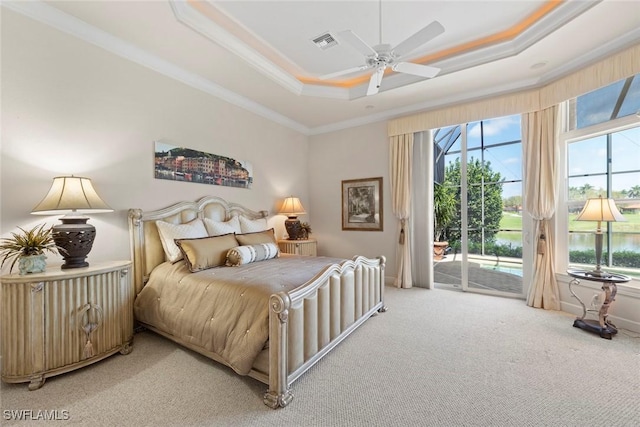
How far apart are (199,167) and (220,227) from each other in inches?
33.2

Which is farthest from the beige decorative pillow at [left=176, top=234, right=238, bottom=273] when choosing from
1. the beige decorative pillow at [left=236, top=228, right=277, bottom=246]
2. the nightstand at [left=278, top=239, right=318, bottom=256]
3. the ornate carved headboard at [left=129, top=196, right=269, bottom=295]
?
the nightstand at [left=278, top=239, right=318, bottom=256]

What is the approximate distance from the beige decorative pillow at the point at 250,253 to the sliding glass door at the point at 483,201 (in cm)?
291

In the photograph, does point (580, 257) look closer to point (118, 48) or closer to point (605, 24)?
point (605, 24)

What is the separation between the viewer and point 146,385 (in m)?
1.90

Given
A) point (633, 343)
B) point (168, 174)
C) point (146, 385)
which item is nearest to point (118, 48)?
point (168, 174)

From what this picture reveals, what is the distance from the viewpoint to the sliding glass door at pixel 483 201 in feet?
12.5

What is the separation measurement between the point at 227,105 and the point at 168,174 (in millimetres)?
1347

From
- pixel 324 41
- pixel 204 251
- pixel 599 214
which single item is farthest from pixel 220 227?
pixel 599 214

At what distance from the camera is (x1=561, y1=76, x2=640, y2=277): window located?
2.84 m

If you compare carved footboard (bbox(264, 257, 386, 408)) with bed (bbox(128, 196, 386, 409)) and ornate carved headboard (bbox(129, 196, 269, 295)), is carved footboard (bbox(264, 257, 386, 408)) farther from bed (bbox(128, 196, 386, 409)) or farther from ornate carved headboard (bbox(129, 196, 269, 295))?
ornate carved headboard (bbox(129, 196, 269, 295))

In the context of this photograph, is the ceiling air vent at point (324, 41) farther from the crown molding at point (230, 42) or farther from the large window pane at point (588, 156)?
the large window pane at point (588, 156)

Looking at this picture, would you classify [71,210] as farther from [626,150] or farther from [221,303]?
[626,150]

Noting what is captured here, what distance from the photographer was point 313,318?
2.02m

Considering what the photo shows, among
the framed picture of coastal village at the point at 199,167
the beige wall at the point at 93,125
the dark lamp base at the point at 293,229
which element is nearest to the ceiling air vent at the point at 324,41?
the beige wall at the point at 93,125
